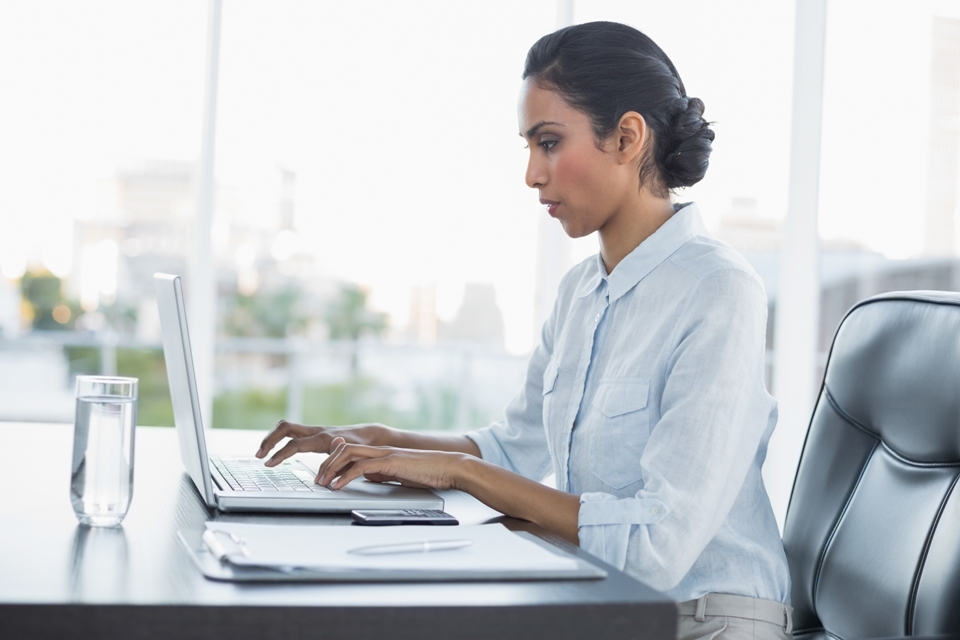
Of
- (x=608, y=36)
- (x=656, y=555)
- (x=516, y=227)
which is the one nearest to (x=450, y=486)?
(x=656, y=555)

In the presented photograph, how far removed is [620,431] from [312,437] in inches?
16.9

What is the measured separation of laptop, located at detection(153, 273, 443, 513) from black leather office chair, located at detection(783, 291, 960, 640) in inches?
21.2

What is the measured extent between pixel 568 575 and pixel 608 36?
Answer: 0.83 meters

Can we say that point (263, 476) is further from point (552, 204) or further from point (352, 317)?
point (352, 317)

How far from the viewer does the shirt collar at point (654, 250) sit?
1.29 metres

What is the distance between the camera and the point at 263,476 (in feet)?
3.89

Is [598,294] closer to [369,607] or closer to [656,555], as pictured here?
[656,555]

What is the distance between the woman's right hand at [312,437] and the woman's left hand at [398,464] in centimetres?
17

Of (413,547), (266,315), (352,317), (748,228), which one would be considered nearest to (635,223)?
(413,547)

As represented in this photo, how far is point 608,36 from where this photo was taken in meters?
1.31

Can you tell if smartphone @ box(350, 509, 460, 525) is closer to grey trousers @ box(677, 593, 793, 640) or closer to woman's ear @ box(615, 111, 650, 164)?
grey trousers @ box(677, 593, 793, 640)

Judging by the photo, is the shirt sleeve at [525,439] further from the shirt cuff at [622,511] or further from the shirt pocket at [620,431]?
the shirt cuff at [622,511]

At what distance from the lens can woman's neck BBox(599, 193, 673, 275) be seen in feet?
4.43

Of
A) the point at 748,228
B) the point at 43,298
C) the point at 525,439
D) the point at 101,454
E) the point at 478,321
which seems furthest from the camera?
the point at 43,298
